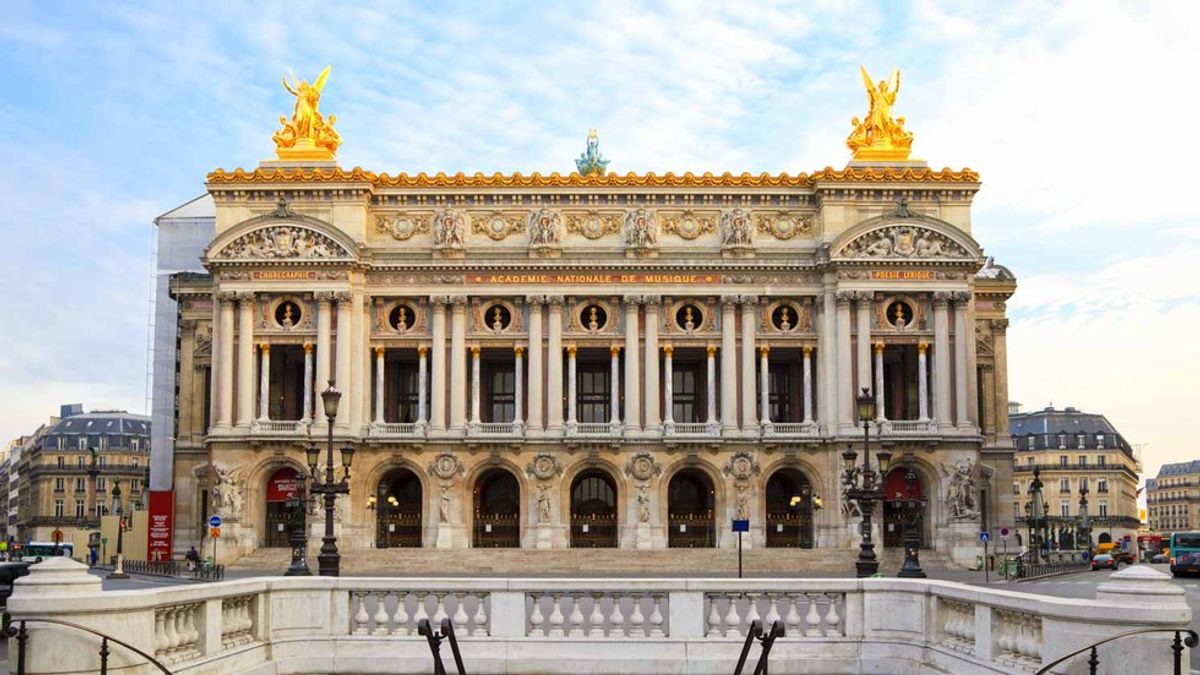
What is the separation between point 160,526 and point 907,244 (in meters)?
40.8

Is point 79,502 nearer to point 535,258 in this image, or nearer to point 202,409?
point 202,409

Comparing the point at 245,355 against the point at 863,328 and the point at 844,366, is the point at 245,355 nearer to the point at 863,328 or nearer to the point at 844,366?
the point at 844,366

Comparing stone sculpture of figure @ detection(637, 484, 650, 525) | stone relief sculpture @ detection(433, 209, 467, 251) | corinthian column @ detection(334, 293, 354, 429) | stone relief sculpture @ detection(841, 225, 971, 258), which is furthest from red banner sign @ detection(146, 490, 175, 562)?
stone relief sculpture @ detection(841, 225, 971, 258)

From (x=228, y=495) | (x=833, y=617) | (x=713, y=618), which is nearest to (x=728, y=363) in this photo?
(x=228, y=495)

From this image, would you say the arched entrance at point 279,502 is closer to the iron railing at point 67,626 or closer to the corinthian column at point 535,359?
the corinthian column at point 535,359

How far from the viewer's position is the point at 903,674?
66.4 feet

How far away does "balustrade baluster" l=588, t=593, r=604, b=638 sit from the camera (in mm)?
20094

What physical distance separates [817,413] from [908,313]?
6788 mm

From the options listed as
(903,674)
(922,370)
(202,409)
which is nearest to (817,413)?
(922,370)

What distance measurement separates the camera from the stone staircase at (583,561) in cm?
A: 6594

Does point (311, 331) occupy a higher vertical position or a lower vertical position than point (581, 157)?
lower

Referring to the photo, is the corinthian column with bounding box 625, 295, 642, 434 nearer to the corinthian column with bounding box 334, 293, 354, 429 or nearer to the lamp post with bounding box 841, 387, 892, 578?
the corinthian column with bounding box 334, 293, 354, 429

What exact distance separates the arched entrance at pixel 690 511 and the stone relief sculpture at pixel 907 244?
14.1m

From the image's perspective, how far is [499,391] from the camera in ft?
256
